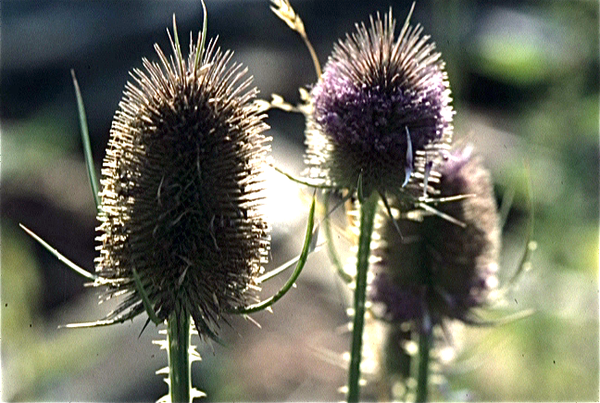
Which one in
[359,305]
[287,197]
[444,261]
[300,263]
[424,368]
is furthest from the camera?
[287,197]

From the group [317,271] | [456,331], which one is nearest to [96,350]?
[456,331]

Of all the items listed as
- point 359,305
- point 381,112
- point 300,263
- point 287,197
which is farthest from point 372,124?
point 287,197

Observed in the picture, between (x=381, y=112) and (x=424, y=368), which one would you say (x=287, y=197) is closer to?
(x=424, y=368)

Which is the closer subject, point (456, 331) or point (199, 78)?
point (199, 78)

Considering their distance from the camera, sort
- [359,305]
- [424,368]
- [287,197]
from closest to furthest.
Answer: [359,305]
[424,368]
[287,197]

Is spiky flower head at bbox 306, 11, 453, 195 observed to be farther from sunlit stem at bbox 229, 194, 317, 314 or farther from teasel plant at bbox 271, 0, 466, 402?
sunlit stem at bbox 229, 194, 317, 314

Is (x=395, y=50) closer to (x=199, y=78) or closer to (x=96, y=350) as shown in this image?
(x=199, y=78)

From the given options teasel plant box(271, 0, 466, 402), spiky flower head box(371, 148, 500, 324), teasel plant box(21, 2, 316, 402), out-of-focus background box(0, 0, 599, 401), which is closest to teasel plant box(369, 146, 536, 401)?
spiky flower head box(371, 148, 500, 324)
